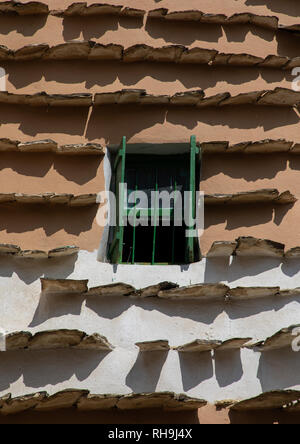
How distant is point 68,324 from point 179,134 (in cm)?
236

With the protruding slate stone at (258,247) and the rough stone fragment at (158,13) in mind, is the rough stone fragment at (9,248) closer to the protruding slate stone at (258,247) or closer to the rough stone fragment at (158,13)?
the protruding slate stone at (258,247)

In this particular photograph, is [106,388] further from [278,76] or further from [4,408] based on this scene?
[278,76]

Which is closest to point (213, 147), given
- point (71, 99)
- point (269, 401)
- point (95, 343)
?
point (71, 99)

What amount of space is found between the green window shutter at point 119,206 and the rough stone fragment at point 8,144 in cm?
101

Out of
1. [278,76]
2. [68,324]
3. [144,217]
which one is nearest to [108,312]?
[68,324]

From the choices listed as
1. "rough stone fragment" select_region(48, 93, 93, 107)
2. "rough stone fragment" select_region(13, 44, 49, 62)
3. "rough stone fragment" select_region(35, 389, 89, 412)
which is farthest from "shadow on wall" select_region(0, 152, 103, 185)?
"rough stone fragment" select_region(35, 389, 89, 412)

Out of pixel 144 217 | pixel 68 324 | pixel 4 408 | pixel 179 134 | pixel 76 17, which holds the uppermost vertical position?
pixel 76 17

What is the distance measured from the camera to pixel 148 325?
38.2 ft

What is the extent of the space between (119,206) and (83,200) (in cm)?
36

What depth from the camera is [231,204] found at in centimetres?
1238

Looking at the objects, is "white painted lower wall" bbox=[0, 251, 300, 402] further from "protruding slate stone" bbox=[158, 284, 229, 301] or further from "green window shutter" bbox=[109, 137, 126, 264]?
"green window shutter" bbox=[109, 137, 126, 264]

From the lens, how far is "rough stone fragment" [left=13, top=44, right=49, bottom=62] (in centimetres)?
1300

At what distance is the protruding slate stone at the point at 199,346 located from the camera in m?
11.4

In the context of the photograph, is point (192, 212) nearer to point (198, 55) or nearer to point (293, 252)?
point (293, 252)
